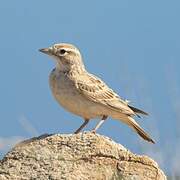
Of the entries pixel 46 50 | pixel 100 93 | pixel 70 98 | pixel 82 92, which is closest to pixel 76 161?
pixel 70 98

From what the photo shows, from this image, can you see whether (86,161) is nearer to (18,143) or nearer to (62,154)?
(62,154)

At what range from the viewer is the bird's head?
11023 mm

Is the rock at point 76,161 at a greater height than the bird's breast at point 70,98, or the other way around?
the bird's breast at point 70,98

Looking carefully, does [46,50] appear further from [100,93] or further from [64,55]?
[100,93]

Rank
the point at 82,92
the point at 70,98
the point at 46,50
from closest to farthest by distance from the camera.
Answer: the point at 70,98, the point at 82,92, the point at 46,50

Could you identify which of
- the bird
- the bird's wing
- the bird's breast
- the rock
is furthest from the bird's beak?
the rock

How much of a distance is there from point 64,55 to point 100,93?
94 centimetres

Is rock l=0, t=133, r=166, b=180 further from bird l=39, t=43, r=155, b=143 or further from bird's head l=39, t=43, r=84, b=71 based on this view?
bird's head l=39, t=43, r=84, b=71

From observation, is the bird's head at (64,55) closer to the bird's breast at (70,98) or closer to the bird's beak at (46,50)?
the bird's beak at (46,50)

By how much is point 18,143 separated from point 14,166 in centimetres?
69

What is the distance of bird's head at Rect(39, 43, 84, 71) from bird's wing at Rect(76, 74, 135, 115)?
34 centimetres

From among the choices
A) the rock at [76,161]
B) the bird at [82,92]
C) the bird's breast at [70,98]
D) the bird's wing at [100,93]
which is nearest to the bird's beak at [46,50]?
the bird at [82,92]

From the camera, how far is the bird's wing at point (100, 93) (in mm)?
10648

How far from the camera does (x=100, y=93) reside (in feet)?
36.3
